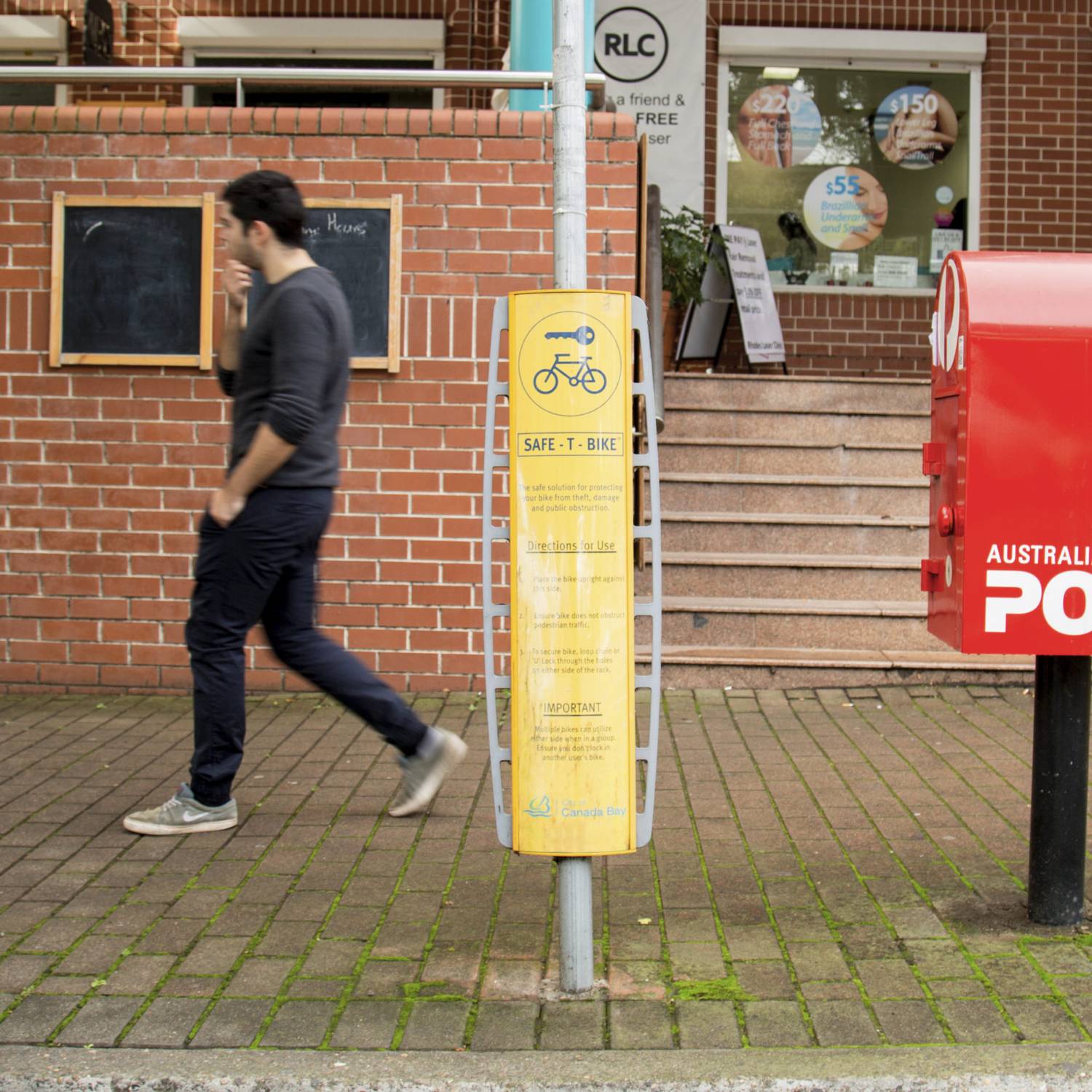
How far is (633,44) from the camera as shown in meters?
10.9

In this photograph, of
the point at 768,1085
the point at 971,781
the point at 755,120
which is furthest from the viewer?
→ the point at 755,120

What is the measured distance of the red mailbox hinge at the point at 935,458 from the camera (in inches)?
147

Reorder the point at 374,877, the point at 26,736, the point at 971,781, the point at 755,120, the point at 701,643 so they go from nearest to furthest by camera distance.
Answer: the point at 374,877, the point at 971,781, the point at 26,736, the point at 701,643, the point at 755,120

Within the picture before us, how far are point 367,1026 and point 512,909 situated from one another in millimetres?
811

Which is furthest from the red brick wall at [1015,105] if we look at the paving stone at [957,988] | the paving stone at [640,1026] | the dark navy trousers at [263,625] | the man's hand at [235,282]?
the paving stone at [640,1026]

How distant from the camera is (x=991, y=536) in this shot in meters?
3.45

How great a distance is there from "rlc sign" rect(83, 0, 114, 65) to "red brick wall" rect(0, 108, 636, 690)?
412 cm

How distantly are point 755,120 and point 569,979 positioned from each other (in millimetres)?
9427

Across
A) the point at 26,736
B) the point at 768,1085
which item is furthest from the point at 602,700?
the point at 26,736

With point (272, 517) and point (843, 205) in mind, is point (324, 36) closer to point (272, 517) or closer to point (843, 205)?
point (843, 205)

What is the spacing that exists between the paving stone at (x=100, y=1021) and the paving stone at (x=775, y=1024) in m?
1.39

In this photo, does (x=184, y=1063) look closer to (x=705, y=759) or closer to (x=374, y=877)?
(x=374, y=877)

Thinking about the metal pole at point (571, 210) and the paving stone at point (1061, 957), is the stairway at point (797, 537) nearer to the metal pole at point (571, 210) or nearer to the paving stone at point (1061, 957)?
the paving stone at point (1061, 957)

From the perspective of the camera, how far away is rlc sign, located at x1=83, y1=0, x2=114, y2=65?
1014cm
